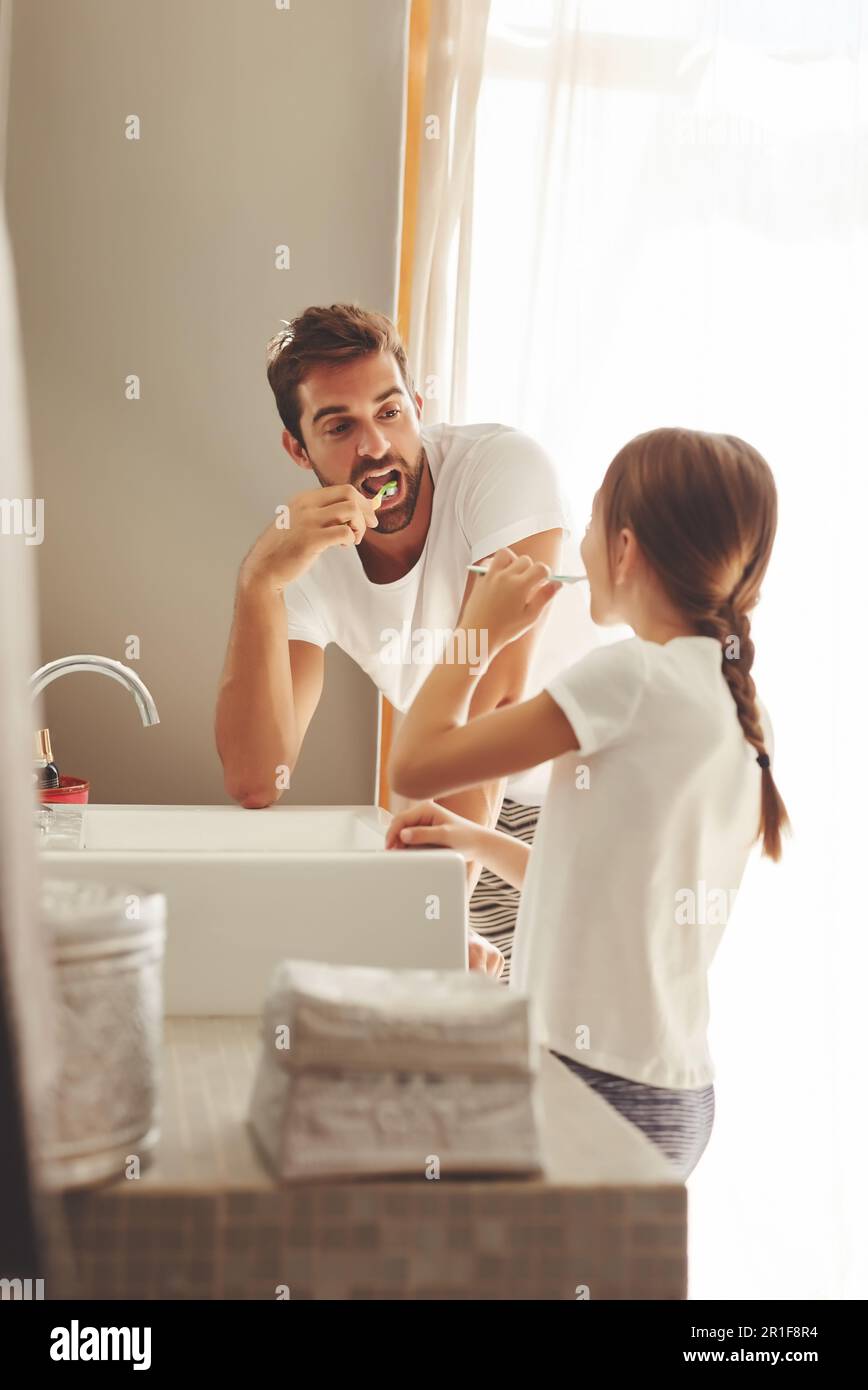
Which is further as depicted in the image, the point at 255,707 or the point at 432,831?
the point at 255,707

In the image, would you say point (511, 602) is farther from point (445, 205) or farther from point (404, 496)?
point (445, 205)

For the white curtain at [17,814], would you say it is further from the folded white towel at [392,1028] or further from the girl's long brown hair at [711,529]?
the girl's long brown hair at [711,529]

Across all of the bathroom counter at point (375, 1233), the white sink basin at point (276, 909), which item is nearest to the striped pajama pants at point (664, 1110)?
the white sink basin at point (276, 909)

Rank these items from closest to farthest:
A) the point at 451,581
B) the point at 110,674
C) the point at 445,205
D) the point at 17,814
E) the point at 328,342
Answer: the point at 17,814, the point at 110,674, the point at 328,342, the point at 451,581, the point at 445,205

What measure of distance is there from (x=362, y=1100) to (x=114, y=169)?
1726 millimetres

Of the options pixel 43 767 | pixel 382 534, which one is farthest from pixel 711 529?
pixel 43 767

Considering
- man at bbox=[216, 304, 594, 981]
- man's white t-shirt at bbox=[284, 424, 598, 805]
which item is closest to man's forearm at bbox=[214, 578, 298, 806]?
man at bbox=[216, 304, 594, 981]

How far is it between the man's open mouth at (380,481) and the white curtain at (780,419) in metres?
0.30

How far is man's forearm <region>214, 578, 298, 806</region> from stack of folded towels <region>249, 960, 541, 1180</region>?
3.07 ft

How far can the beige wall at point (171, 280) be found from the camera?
1.89 metres

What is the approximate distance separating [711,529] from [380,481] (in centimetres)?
63

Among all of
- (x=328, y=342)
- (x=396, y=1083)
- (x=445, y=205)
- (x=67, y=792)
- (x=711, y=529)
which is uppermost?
(x=445, y=205)

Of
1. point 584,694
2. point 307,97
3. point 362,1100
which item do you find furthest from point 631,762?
point 307,97

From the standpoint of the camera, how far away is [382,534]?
1584 mm
